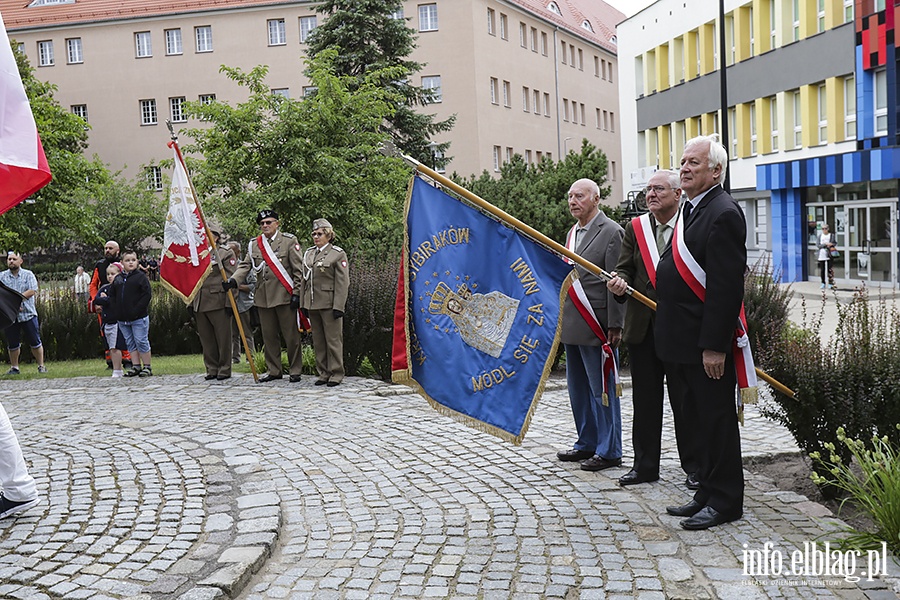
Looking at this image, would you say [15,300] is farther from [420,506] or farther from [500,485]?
[500,485]

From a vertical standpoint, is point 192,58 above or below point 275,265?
above

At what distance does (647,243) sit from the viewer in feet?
21.7

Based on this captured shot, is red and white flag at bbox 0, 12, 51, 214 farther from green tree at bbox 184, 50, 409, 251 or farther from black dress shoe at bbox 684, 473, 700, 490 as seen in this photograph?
green tree at bbox 184, 50, 409, 251

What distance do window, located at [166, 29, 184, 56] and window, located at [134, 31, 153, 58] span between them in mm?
1080

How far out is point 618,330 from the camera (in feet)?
23.3

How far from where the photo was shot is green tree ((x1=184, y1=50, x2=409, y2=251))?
65.7ft

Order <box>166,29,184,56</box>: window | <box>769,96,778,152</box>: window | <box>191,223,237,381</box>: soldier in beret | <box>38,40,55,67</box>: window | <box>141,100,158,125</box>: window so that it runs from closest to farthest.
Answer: <box>191,223,237,381</box>: soldier in beret < <box>769,96,778,152</box>: window < <box>166,29,184,56</box>: window < <box>141,100,158,125</box>: window < <box>38,40,55,67</box>: window

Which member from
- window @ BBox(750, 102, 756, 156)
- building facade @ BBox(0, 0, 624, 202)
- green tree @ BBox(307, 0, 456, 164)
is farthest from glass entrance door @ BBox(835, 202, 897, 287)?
building facade @ BBox(0, 0, 624, 202)

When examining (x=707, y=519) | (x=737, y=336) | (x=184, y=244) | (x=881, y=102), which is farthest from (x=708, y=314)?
(x=881, y=102)

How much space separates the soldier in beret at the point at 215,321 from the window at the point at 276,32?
50.1 metres

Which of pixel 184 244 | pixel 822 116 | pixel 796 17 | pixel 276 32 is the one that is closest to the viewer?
pixel 184 244

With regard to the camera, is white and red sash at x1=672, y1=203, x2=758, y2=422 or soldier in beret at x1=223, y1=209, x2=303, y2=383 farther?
soldier in beret at x1=223, y1=209, x2=303, y2=383

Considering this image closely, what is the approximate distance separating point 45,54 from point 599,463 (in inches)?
2476

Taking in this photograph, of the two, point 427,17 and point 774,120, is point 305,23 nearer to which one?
point 427,17
